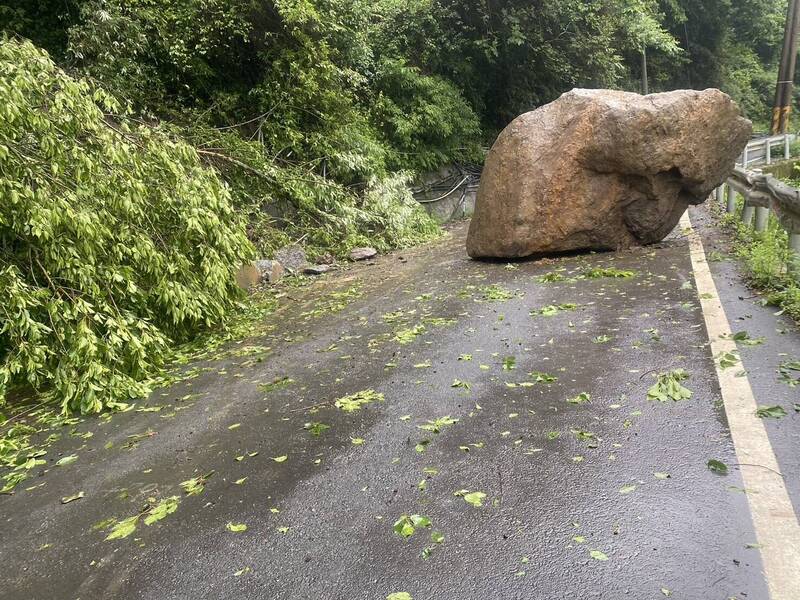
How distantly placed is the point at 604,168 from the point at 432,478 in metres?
6.30

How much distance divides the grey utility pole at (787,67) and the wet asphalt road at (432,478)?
19392 millimetres

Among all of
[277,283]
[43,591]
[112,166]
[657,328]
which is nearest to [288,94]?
[277,283]

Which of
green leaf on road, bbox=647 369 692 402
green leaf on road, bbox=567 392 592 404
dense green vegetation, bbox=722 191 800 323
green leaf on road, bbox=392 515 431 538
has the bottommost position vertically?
green leaf on road, bbox=392 515 431 538

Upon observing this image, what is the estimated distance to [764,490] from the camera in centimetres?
251

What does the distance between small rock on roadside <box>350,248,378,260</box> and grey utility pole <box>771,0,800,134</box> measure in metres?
17.6

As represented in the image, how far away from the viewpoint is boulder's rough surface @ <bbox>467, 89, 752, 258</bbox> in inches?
300

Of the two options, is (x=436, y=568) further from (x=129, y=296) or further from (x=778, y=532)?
(x=129, y=296)

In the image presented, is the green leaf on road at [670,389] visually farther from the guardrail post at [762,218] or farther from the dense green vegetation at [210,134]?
the guardrail post at [762,218]

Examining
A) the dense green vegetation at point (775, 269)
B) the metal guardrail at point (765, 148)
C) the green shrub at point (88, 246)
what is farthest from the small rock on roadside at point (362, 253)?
→ the metal guardrail at point (765, 148)

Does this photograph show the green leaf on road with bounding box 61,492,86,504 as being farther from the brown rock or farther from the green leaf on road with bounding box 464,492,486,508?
the brown rock

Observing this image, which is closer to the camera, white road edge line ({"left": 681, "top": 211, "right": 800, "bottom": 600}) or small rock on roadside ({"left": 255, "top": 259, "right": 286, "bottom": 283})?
white road edge line ({"left": 681, "top": 211, "right": 800, "bottom": 600})

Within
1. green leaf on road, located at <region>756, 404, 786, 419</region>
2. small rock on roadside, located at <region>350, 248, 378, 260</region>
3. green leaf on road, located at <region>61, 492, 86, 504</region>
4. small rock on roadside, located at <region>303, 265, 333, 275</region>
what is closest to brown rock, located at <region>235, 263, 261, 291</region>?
small rock on roadside, located at <region>303, 265, 333, 275</region>

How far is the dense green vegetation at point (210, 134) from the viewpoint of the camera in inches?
192

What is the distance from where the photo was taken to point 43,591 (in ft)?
8.31
